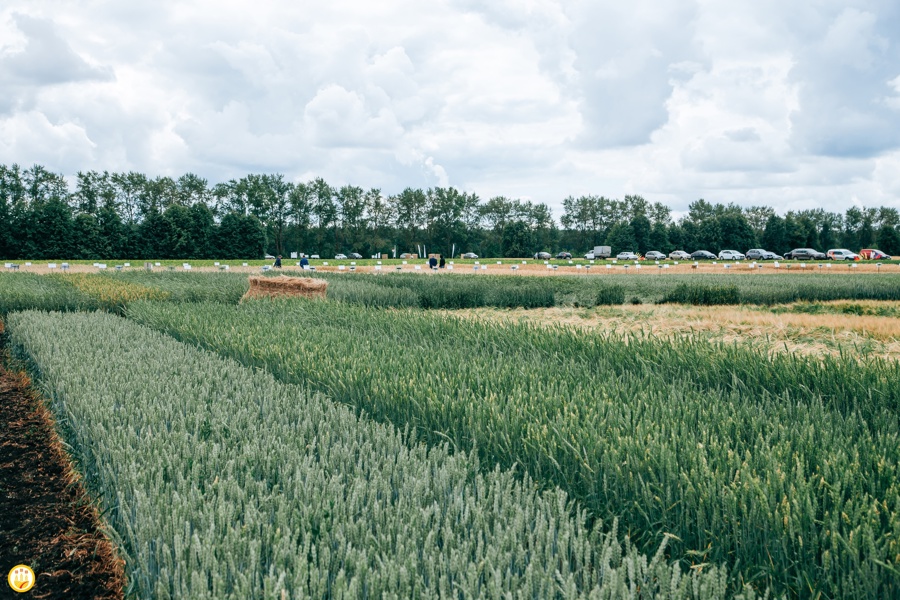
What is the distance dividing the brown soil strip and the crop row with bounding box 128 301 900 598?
71.6 inches

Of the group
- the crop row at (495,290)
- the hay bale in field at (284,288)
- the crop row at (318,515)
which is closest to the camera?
the crop row at (318,515)

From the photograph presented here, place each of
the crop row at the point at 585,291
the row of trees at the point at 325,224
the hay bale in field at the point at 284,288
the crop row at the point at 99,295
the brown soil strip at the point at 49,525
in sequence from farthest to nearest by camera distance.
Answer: the row of trees at the point at 325,224 < the crop row at the point at 585,291 < the hay bale in field at the point at 284,288 < the crop row at the point at 99,295 < the brown soil strip at the point at 49,525

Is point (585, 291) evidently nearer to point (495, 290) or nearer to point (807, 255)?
point (495, 290)

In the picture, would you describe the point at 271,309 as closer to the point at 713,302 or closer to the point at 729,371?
the point at 729,371

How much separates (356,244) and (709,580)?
83.0m

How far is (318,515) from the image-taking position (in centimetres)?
253

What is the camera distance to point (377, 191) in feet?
285

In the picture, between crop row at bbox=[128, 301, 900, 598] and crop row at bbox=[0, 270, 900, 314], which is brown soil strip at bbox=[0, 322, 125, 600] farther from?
crop row at bbox=[0, 270, 900, 314]

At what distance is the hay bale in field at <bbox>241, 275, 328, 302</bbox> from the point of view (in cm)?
1465

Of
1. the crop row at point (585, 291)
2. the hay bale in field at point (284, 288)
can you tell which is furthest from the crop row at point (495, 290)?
the hay bale in field at point (284, 288)

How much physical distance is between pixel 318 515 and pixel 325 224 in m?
83.2

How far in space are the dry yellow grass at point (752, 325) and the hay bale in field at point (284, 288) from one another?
3.65 meters

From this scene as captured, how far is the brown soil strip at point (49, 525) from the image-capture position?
335cm

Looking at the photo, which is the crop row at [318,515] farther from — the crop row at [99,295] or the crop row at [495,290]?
the crop row at [495,290]
